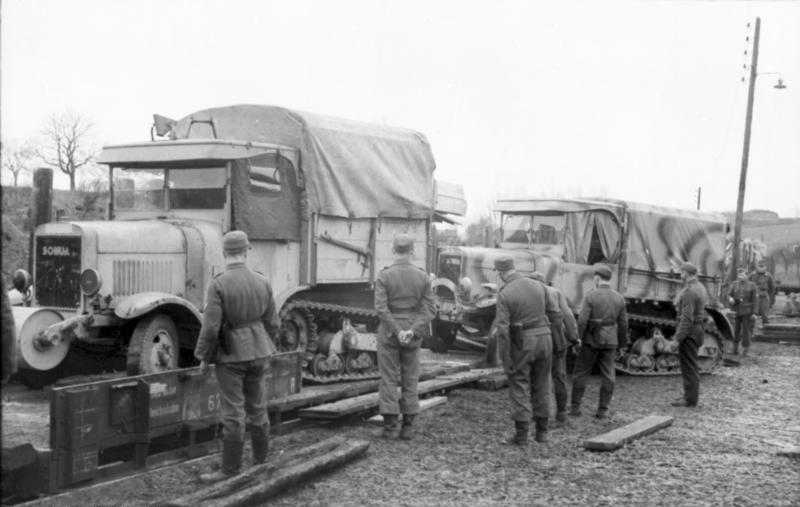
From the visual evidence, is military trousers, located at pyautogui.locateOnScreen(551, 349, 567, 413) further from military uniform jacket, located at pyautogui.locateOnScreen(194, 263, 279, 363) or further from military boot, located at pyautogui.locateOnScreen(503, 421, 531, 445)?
military uniform jacket, located at pyautogui.locateOnScreen(194, 263, 279, 363)

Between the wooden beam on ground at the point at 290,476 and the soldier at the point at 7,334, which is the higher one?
the soldier at the point at 7,334

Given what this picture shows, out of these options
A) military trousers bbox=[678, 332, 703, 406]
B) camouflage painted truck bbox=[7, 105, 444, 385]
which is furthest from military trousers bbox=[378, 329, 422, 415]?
military trousers bbox=[678, 332, 703, 406]

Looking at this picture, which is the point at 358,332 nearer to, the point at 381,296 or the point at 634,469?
the point at 381,296

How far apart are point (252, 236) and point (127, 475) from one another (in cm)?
366

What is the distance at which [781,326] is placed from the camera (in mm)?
21266

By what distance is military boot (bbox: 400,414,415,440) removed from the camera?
325 inches

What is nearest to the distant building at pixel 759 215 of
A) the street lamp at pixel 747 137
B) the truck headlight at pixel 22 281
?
the street lamp at pixel 747 137

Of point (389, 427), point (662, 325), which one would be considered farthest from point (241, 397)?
point (662, 325)

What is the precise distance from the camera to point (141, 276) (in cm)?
866

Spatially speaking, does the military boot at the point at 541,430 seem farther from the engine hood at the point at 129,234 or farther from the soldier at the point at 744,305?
the soldier at the point at 744,305

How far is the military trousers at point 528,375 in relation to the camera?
8.26 m

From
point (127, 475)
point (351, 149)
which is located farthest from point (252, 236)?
point (127, 475)

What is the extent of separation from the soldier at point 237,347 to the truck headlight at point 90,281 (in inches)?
81.3

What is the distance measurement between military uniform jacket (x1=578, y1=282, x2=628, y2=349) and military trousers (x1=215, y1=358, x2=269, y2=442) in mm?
4499
